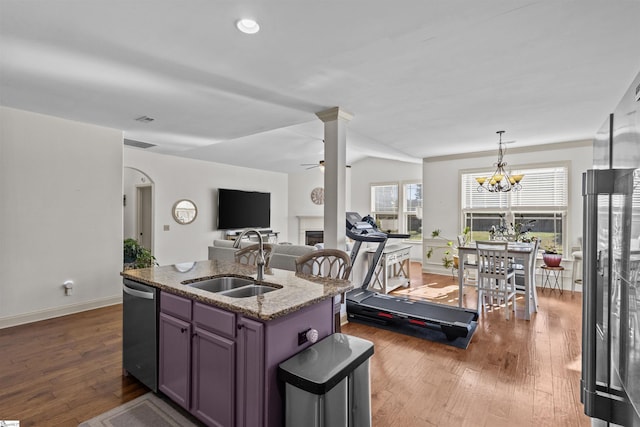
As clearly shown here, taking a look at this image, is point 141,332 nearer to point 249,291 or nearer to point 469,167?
point 249,291

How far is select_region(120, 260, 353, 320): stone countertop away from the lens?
162cm

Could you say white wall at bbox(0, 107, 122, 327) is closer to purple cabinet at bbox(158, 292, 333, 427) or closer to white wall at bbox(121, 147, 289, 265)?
white wall at bbox(121, 147, 289, 265)

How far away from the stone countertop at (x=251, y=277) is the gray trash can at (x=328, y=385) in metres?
0.28

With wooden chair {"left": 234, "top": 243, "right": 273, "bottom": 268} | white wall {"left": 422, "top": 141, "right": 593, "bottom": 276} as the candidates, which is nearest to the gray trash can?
wooden chair {"left": 234, "top": 243, "right": 273, "bottom": 268}

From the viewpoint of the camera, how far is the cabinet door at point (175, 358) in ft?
6.40

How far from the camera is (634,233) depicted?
79 centimetres

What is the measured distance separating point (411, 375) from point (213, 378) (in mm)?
1699

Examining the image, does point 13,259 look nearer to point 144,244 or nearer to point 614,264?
point 144,244

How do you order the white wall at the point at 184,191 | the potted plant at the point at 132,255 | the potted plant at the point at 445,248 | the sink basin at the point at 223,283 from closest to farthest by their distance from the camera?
1. the sink basin at the point at 223,283
2. the potted plant at the point at 132,255
3. the white wall at the point at 184,191
4. the potted plant at the point at 445,248

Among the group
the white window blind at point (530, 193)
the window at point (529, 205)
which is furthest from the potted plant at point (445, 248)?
the white window blind at point (530, 193)

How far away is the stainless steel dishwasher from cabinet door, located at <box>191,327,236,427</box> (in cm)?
50

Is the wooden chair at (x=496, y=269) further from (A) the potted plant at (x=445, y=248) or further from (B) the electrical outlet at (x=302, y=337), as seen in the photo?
(B) the electrical outlet at (x=302, y=337)

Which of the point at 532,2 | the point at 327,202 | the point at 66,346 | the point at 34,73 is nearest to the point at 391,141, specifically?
the point at 327,202

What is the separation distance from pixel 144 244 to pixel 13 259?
3835mm
